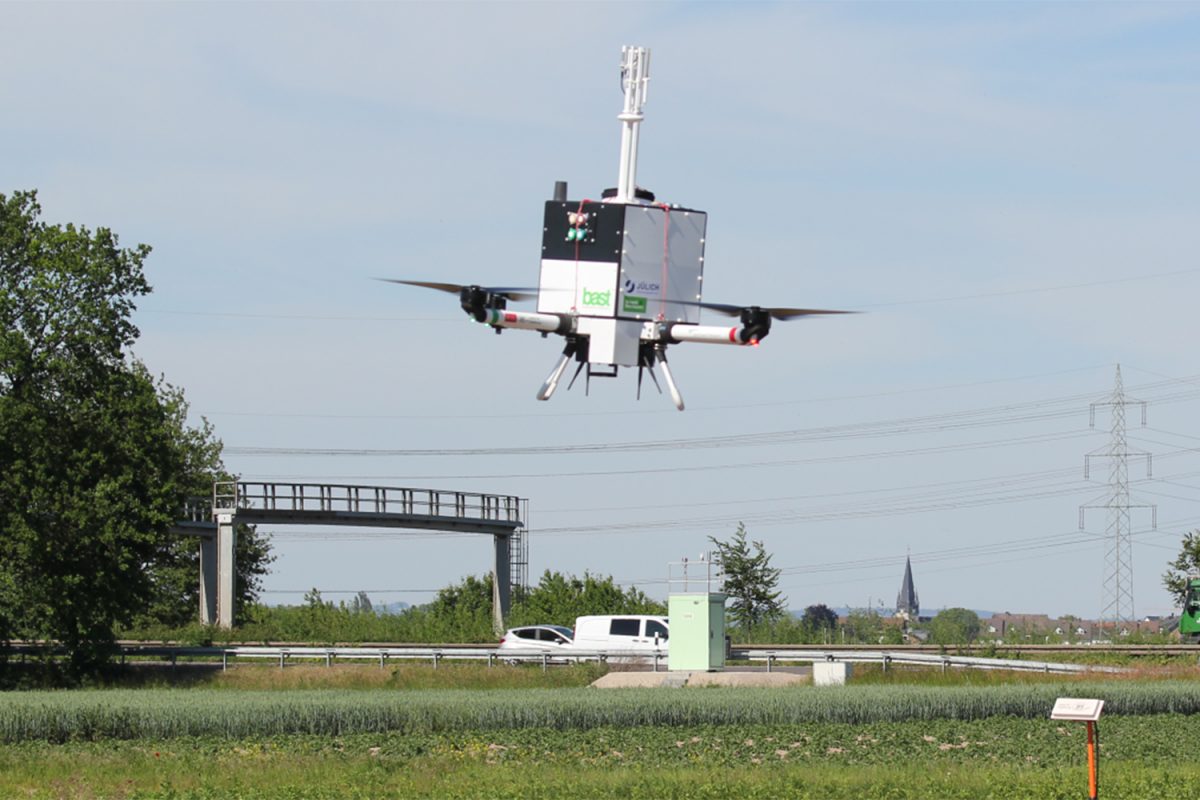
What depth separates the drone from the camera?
1003 inches

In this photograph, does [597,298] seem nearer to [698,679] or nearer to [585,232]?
[585,232]

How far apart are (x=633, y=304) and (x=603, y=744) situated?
11236mm

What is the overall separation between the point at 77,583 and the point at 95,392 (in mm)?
6073

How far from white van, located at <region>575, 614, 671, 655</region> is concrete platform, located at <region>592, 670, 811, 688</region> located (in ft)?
18.4

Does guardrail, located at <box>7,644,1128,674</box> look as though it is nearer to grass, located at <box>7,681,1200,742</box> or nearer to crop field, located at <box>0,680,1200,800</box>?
crop field, located at <box>0,680,1200,800</box>

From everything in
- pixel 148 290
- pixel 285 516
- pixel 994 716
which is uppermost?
pixel 148 290

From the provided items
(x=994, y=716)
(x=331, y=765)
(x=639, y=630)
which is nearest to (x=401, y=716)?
(x=331, y=765)

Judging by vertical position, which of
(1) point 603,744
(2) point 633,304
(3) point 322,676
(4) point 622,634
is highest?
(2) point 633,304

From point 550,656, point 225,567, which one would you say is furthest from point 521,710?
point 225,567

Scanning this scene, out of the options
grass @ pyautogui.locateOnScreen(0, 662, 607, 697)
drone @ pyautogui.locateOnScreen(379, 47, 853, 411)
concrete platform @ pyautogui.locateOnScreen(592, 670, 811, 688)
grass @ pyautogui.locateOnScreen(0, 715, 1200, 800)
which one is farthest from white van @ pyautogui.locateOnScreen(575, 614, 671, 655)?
drone @ pyautogui.locateOnScreen(379, 47, 853, 411)

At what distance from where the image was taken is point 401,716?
36.2m

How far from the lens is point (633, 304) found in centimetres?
2570

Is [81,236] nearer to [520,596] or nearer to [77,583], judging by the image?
[77,583]

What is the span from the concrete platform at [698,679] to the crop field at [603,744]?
543 cm
